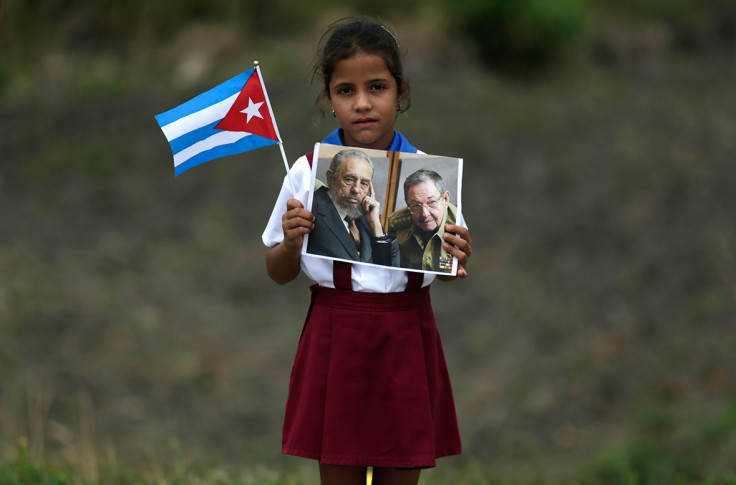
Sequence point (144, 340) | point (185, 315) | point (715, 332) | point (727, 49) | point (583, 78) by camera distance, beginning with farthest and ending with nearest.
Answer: point (727, 49) < point (583, 78) < point (185, 315) < point (144, 340) < point (715, 332)

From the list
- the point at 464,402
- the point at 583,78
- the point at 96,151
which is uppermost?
the point at 583,78

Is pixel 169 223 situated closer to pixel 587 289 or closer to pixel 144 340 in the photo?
pixel 144 340

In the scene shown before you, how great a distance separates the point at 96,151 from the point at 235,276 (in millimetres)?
2372

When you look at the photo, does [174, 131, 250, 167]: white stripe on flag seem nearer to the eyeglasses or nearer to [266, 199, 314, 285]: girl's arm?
[266, 199, 314, 285]: girl's arm

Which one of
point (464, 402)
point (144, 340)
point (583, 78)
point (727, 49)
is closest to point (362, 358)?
point (464, 402)

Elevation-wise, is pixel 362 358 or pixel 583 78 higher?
pixel 583 78

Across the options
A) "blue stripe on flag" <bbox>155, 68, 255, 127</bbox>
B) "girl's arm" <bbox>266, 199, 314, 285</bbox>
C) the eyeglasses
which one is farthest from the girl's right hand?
"blue stripe on flag" <bbox>155, 68, 255, 127</bbox>

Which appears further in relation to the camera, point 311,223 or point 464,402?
point 464,402

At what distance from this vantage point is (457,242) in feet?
6.42

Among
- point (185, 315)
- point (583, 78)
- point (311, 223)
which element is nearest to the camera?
point (311, 223)

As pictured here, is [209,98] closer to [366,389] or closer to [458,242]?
[458,242]

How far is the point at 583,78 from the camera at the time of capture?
10.5 metres

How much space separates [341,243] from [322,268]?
0.12 metres

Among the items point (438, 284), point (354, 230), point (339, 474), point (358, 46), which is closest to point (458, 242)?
point (354, 230)
